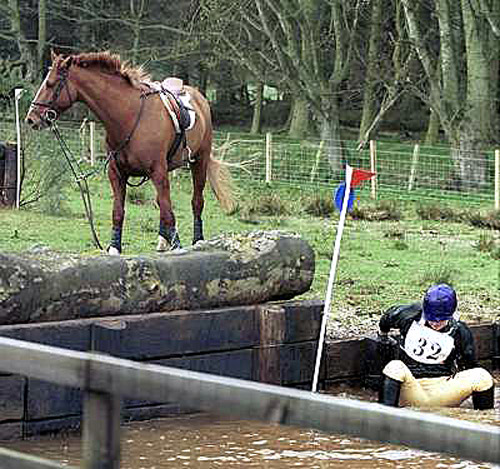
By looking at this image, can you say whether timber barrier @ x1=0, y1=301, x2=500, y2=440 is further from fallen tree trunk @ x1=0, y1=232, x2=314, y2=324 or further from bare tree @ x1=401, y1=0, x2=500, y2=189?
bare tree @ x1=401, y1=0, x2=500, y2=189

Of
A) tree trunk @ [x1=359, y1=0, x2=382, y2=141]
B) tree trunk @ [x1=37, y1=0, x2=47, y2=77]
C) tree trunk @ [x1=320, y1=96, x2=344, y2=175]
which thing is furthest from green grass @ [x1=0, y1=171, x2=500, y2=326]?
tree trunk @ [x1=37, y1=0, x2=47, y2=77]

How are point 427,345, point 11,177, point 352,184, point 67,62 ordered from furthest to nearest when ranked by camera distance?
1. point 11,177
2. point 67,62
3. point 352,184
4. point 427,345

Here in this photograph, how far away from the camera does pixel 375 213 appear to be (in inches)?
766

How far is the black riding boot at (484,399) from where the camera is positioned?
7719mm

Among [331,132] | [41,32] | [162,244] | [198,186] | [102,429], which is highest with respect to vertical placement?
[41,32]

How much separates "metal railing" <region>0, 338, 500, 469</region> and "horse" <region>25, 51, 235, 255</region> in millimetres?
8444

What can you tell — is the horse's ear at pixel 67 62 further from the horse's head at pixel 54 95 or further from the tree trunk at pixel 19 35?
the tree trunk at pixel 19 35

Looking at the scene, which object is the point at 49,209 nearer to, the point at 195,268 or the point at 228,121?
the point at 195,268

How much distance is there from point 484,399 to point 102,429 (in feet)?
16.0

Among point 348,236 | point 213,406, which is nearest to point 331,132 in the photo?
point 348,236

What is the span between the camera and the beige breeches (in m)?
7.69

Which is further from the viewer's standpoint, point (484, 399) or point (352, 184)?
point (352, 184)

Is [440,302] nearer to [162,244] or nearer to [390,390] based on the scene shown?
[390,390]

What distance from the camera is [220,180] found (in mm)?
14258
